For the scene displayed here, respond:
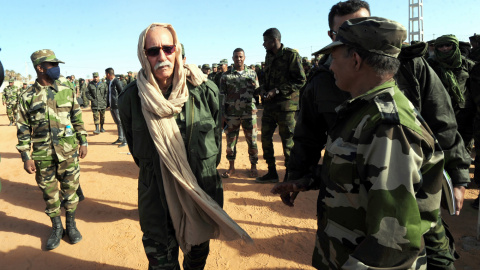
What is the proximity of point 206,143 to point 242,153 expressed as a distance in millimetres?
5334

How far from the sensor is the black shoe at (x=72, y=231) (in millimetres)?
3708

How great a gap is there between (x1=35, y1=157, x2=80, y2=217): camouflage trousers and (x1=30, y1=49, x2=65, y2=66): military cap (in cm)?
122

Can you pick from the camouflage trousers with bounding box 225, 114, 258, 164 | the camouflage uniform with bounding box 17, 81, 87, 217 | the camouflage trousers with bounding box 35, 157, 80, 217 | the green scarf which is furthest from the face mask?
the green scarf

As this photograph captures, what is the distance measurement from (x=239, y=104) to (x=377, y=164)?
444cm

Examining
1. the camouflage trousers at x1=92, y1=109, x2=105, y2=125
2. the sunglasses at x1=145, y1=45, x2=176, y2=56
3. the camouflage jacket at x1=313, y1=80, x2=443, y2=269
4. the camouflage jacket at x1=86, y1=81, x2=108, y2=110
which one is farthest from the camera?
the camouflage trousers at x1=92, y1=109, x2=105, y2=125

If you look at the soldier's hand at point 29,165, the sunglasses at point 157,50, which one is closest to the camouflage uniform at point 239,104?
the soldier's hand at point 29,165

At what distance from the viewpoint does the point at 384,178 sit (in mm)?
1072

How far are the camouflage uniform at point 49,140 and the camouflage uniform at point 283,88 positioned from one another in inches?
118

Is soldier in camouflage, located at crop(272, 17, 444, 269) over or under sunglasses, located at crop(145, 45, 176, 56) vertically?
under

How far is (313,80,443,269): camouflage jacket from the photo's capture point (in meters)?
1.07

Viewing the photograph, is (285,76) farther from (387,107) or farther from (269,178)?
(387,107)

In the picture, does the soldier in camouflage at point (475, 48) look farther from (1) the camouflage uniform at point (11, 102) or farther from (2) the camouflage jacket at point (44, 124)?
(1) the camouflage uniform at point (11, 102)

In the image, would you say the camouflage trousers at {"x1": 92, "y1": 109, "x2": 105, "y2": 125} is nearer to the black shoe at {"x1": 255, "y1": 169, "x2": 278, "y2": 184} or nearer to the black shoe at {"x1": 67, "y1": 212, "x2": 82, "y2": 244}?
the black shoe at {"x1": 67, "y1": 212, "x2": 82, "y2": 244}

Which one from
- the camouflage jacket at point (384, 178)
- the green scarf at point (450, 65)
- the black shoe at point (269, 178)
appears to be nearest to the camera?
the camouflage jacket at point (384, 178)
